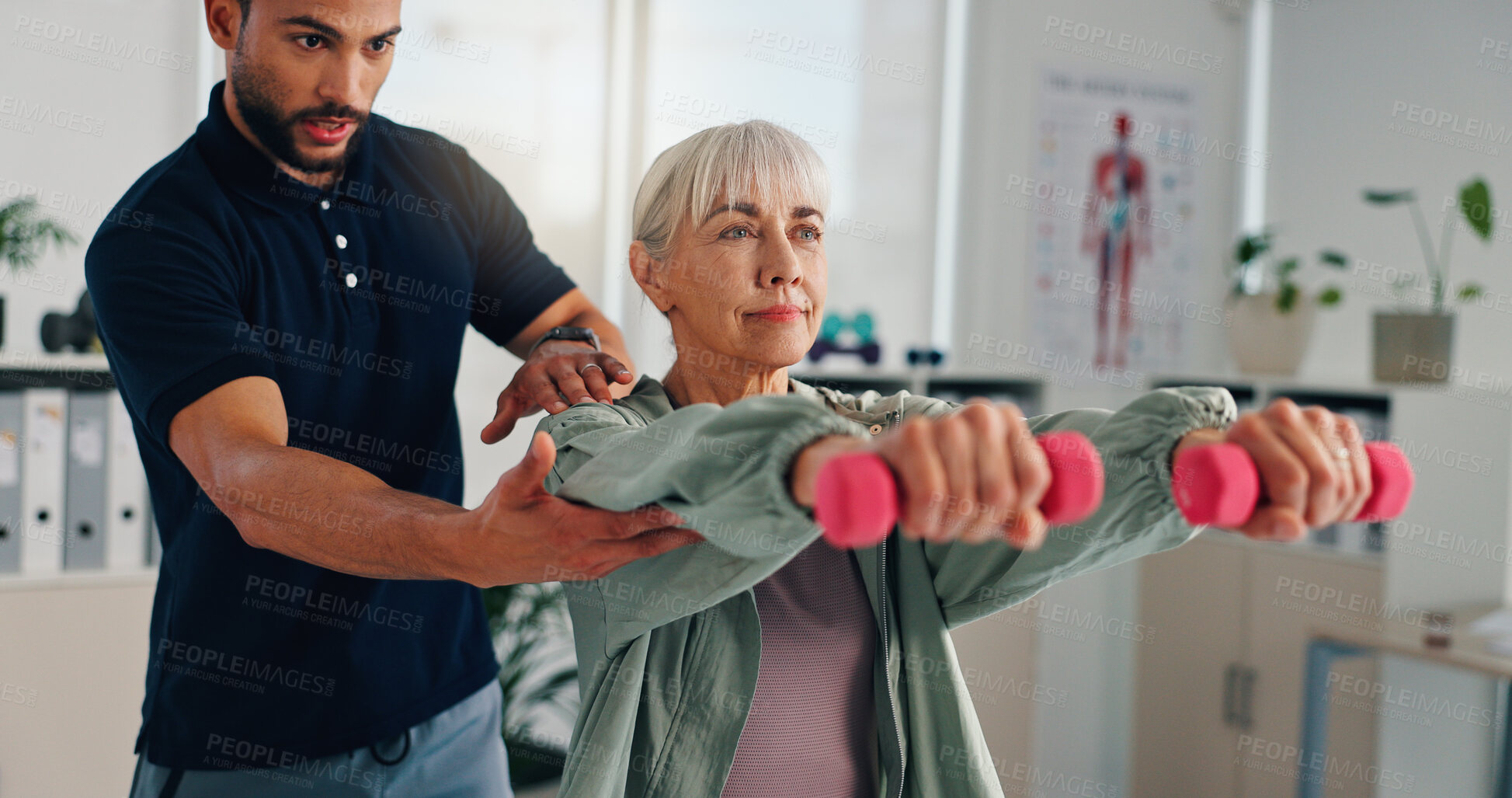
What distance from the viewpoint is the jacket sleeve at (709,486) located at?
0.70m

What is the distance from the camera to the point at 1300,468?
2.38 ft

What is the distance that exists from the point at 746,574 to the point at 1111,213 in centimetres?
340

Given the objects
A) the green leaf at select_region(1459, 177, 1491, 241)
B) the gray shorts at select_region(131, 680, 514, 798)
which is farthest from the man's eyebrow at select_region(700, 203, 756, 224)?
the green leaf at select_region(1459, 177, 1491, 241)

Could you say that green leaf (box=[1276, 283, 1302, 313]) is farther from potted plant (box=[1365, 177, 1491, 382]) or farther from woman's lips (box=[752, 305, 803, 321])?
woman's lips (box=[752, 305, 803, 321])

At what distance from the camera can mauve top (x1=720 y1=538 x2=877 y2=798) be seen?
1.06m

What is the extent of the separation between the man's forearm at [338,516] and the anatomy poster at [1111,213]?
321cm

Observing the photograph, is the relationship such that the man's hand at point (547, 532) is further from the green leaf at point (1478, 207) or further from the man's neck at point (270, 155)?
the green leaf at point (1478, 207)

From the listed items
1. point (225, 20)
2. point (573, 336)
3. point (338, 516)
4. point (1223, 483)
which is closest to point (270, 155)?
point (225, 20)

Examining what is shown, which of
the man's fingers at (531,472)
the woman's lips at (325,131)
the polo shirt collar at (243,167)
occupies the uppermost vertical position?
the woman's lips at (325,131)

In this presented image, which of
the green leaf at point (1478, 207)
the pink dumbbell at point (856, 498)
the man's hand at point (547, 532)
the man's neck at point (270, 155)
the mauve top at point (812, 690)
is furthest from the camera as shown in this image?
the green leaf at point (1478, 207)

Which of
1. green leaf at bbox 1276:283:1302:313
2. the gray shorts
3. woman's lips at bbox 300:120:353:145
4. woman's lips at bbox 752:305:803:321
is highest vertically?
green leaf at bbox 1276:283:1302:313

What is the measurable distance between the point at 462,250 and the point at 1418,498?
102 inches

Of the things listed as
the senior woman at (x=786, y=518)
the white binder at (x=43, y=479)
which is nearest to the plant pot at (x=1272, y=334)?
the senior woman at (x=786, y=518)

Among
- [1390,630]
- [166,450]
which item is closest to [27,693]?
[166,450]
